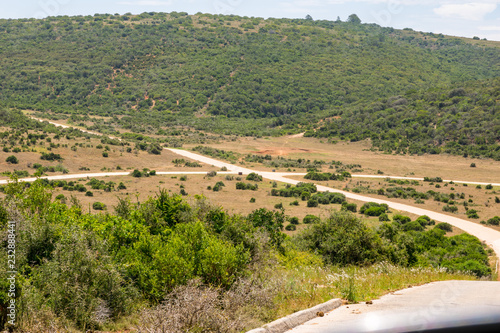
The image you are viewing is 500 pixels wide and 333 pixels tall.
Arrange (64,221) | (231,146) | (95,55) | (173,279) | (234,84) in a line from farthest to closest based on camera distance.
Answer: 1. (95,55)
2. (234,84)
3. (231,146)
4. (64,221)
5. (173,279)

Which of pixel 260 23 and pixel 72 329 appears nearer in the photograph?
pixel 72 329

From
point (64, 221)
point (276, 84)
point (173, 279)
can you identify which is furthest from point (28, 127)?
point (276, 84)

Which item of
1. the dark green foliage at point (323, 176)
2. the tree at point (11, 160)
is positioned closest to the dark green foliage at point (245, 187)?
the dark green foliage at point (323, 176)

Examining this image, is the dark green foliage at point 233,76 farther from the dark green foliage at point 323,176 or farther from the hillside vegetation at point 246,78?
the dark green foliage at point 323,176

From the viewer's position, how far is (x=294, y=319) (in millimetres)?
5648

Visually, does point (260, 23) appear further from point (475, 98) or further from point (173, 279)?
point (173, 279)

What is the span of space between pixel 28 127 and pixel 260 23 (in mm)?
108905

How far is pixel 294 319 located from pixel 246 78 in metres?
107

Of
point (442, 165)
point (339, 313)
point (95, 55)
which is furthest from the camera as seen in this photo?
point (95, 55)

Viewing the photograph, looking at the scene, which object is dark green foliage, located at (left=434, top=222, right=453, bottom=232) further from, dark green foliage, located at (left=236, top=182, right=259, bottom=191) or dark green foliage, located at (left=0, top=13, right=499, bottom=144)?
dark green foliage, located at (left=0, top=13, right=499, bottom=144)

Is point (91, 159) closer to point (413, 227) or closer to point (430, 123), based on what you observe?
point (413, 227)

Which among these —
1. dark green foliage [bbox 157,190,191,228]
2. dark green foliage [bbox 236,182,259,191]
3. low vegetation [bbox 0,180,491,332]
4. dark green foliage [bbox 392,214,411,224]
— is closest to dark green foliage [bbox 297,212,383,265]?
low vegetation [bbox 0,180,491,332]

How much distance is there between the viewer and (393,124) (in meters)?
76.1

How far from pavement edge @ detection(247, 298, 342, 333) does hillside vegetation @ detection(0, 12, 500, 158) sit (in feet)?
201
